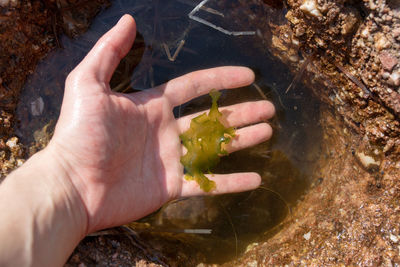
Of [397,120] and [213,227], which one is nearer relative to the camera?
[397,120]

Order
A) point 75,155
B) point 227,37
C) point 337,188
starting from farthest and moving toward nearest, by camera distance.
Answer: point 227,37 < point 337,188 < point 75,155

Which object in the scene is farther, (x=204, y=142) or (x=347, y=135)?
(x=347, y=135)

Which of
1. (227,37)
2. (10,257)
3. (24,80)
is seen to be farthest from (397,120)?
(24,80)

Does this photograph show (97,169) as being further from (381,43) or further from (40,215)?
(381,43)

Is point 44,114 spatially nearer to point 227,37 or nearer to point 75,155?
point 75,155

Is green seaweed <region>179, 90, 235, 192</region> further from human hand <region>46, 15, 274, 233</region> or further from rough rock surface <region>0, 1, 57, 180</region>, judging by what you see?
rough rock surface <region>0, 1, 57, 180</region>

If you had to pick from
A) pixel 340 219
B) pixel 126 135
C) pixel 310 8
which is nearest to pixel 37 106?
pixel 126 135

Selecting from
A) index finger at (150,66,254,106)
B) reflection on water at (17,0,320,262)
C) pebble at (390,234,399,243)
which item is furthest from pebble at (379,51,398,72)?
pebble at (390,234,399,243)
